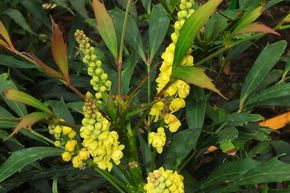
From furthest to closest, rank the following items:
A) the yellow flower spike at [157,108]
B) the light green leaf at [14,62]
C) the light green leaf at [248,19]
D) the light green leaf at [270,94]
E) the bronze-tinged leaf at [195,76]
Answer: the light green leaf at [14,62] < the light green leaf at [270,94] < the yellow flower spike at [157,108] < the light green leaf at [248,19] < the bronze-tinged leaf at [195,76]

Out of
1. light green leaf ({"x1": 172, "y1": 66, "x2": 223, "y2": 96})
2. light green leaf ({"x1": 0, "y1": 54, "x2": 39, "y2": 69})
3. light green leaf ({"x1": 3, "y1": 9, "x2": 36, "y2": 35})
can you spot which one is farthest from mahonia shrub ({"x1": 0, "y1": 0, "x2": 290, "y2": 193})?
light green leaf ({"x1": 3, "y1": 9, "x2": 36, "y2": 35})

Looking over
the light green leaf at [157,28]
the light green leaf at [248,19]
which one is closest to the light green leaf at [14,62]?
the light green leaf at [157,28]

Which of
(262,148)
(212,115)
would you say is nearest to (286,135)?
(262,148)

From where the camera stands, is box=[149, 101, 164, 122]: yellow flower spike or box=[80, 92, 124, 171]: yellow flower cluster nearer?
box=[80, 92, 124, 171]: yellow flower cluster

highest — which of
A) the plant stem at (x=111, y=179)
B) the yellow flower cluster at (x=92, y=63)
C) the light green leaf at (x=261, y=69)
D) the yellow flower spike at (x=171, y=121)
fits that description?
the light green leaf at (x=261, y=69)

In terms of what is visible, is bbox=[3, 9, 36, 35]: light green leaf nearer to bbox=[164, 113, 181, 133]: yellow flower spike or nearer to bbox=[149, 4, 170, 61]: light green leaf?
bbox=[149, 4, 170, 61]: light green leaf

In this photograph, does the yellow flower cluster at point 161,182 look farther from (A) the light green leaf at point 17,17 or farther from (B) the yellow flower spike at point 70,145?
(A) the light green leaf at point 17,17
